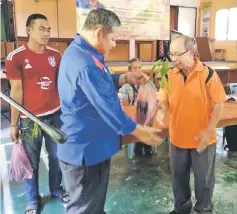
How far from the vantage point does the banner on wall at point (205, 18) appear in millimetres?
9484

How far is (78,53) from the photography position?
47.6 inches

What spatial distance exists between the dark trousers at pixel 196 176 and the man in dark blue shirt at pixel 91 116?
2.04 feet

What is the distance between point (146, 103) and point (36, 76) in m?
0.97

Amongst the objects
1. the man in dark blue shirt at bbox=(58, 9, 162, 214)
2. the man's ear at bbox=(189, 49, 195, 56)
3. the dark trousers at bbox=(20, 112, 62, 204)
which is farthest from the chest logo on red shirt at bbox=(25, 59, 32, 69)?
the man's ear at bbox=(189, 49, 195, 56)

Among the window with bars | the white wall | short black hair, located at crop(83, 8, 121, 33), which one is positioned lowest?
short black hair, located at crop(83, 8, 121, 33)

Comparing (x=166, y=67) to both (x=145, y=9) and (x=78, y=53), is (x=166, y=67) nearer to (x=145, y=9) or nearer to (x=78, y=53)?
(x=78, y=53)

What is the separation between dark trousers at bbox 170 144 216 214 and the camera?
5.96 ft

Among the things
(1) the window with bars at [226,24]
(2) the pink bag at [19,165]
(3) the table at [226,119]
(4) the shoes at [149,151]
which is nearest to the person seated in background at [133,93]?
(4) the shoes at [149,151]

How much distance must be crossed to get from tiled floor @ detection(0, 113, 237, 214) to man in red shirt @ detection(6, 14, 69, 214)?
0.33 metres

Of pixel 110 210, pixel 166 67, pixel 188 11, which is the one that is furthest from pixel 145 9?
pixel 188 11

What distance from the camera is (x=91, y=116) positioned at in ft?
4.12

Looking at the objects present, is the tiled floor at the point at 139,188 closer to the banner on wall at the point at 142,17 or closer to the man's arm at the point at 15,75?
the man's arm at the point at 15,75

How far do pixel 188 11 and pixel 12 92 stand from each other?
367 inches

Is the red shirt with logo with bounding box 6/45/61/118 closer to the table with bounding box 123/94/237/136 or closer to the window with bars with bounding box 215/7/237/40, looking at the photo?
the table with bounding box 123/94/237/136
